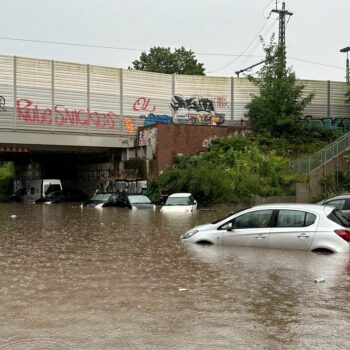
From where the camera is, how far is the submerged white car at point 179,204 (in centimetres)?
2828

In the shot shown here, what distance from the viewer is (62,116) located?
4106 centimetres

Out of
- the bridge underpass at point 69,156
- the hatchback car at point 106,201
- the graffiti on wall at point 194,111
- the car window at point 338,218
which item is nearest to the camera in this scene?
the car window at point 338,218

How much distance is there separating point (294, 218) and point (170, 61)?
234 ft

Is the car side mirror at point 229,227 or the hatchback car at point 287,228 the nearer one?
the hatchback car at point 287,228

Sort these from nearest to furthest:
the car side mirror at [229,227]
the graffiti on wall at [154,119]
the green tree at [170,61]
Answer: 1. the car side mirror at [229,227]
2. the graffiti on wall at [154,119]
3. the green tree at [170,61]

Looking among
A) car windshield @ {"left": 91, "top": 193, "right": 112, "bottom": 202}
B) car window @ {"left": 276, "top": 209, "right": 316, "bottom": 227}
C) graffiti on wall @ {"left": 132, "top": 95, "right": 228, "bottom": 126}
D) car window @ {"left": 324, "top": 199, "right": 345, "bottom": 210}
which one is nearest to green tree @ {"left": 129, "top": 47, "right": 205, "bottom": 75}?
graffiti on wall @ {"left": 132, "top": 95, "right": 228, "bottom": 126}

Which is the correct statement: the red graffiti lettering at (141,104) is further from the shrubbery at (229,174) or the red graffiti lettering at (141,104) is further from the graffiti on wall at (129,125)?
the shrubbery at (229,174)

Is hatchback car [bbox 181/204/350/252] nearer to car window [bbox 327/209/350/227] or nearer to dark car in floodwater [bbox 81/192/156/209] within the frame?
car window [bbox 327/209/350/227]

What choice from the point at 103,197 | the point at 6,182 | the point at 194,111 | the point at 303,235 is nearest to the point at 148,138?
the point at 194,111

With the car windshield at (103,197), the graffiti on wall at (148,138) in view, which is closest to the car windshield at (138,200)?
the car windshield at (103,197)

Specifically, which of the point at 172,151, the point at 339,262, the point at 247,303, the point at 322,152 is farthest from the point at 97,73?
the point at 247,303

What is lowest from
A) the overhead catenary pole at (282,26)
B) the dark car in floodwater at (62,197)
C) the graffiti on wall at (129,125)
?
the dark car in floodwater at (62,197)

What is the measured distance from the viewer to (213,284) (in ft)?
29.4

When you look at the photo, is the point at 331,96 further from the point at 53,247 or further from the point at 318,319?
the point at 318,319
